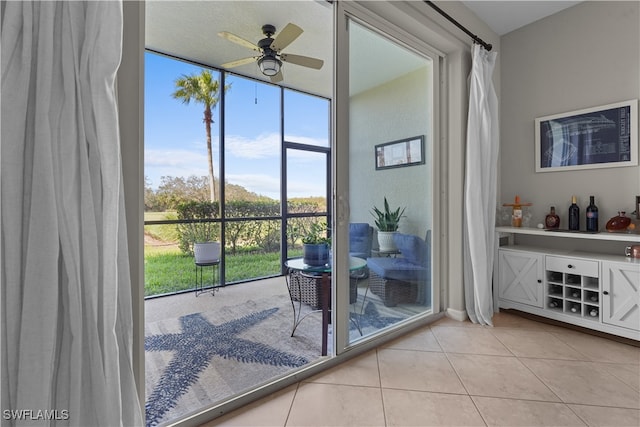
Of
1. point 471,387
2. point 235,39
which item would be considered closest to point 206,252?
point 235,39

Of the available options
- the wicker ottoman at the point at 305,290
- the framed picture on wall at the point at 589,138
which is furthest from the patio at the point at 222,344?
the framed picture on wall at the point at 589,138

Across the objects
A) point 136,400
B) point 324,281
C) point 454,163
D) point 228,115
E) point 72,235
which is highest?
point 228,115

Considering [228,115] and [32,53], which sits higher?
[228,115]

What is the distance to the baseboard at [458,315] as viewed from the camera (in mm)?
2646

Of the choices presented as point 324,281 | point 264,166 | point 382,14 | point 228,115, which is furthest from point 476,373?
point 228,115

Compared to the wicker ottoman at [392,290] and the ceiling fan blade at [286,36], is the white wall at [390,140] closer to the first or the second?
the wicker ottoman at [392,290]

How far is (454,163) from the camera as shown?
105 inches

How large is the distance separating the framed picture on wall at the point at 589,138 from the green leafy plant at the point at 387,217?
156 cm

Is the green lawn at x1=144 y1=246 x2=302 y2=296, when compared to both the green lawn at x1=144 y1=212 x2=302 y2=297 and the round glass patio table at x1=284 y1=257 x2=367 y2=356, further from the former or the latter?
the round glass patio table at x1=284 y1=257 x2=367 y2=356

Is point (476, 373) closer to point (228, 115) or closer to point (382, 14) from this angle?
point (382, 14)

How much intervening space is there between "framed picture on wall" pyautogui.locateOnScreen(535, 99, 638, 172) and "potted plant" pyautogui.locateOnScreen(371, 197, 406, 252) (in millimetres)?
1588

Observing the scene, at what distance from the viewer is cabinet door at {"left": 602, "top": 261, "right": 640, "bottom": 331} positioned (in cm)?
206

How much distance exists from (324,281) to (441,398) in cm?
100

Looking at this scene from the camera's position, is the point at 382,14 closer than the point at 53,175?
No
